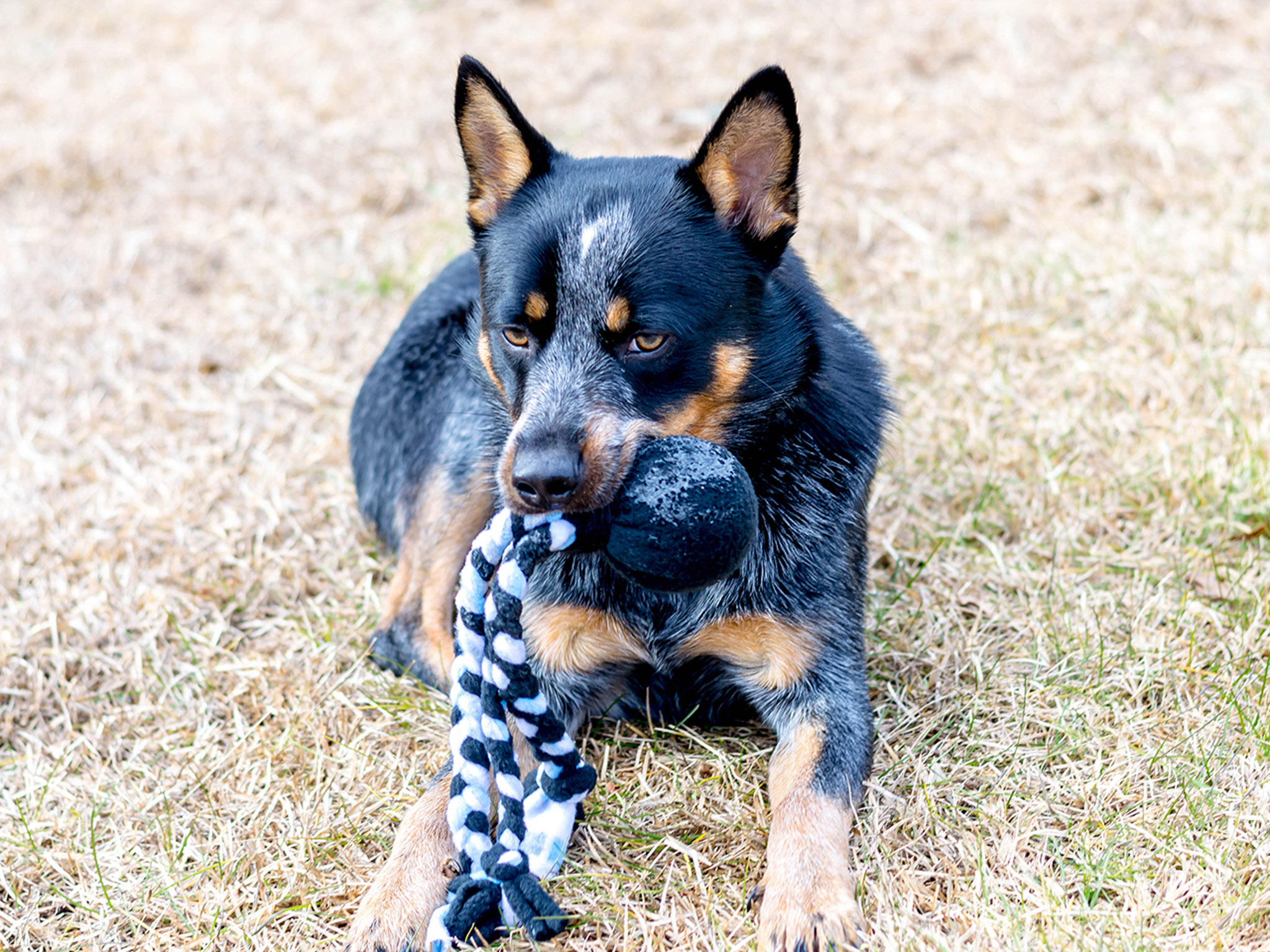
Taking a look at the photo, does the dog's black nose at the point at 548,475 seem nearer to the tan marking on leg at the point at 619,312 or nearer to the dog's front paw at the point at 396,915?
the tan marking on leg at the point at 619,312

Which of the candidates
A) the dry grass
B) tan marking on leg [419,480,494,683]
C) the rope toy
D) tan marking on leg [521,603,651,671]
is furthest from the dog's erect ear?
the dry grass

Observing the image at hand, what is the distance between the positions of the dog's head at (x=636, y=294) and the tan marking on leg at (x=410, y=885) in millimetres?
814

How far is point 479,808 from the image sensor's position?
2477 mm

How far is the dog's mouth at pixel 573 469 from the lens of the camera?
237 cm

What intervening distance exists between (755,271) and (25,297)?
13.7 feet

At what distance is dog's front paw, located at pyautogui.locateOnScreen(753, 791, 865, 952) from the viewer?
2.29 meters

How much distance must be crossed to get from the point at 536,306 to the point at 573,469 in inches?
18.9

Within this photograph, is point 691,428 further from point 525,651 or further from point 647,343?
point 525,651

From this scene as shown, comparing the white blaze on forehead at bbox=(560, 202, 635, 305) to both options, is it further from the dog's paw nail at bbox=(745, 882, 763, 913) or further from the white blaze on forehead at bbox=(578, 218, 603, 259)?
the dog's paw nail at bbox=(745, 882, 763, 913)

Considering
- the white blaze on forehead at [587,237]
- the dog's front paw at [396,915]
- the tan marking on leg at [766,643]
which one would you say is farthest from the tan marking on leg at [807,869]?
the white blaze on forehead at [587,237]

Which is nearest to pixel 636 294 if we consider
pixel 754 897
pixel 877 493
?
pixel 754 897

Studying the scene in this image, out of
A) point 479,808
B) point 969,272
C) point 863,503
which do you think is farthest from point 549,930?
point 969,272

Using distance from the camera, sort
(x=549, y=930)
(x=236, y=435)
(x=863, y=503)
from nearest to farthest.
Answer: (x=549, y=930) → (x=863, y=503) → (x=236, y=435)

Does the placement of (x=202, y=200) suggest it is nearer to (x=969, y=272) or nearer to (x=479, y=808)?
(x=969, y=272)
